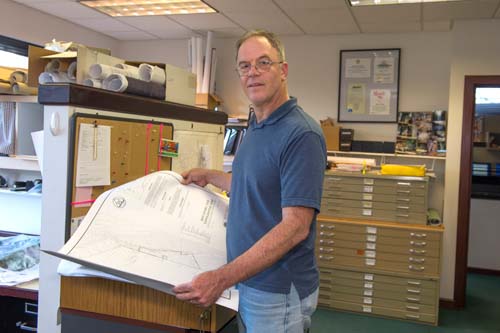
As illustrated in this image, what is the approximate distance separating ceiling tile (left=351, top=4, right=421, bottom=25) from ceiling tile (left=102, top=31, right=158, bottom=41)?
7.64ft

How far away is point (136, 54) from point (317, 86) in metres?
2.16

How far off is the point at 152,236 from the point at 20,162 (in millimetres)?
754

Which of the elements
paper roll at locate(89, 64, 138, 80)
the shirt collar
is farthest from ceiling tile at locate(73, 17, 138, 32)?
the shirt collar

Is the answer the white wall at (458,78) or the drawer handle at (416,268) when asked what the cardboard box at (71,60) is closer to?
the drawer handle at (416,268)

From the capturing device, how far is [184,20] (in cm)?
453

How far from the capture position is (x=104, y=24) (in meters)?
4.85

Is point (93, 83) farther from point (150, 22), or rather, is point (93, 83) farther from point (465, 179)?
point (465, 179)

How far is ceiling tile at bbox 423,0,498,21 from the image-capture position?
362cm

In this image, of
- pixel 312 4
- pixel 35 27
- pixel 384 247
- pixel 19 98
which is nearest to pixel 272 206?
pixel 19 98

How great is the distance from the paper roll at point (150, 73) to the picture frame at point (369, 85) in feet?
11.2

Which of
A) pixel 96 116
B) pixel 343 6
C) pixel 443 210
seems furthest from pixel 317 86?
pixel 96 116

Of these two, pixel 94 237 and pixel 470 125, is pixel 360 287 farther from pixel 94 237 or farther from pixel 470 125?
pixel 94 237

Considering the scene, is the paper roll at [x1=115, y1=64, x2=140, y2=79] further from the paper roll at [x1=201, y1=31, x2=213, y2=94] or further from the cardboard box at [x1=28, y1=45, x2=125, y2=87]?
the paper roll at [x1=201, y1=31, x2=213, y2=94]

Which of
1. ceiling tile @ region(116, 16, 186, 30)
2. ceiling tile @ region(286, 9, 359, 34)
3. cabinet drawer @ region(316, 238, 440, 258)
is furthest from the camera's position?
ceiling tile @ region(116, 16, 186, 30)
